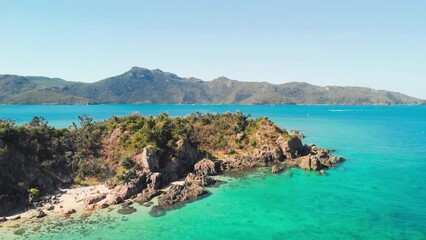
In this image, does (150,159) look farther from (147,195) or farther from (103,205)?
(103,205)

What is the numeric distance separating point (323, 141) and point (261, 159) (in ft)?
156

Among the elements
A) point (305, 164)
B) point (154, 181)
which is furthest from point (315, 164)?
point (154, 181)

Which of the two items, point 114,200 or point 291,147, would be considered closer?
point 114,200

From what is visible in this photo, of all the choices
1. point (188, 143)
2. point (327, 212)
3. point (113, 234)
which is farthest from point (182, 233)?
point (188, 143)

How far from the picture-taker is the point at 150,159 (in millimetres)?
59719

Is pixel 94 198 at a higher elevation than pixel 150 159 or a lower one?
lower

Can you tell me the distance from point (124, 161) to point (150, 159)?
4.51m

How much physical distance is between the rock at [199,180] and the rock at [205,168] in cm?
382

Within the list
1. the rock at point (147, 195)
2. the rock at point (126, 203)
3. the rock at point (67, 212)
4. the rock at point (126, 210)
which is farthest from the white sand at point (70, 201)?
the rock at point (147, 195)

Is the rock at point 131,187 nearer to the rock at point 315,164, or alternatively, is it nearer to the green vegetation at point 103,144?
→ the green vegetation at point 103,144

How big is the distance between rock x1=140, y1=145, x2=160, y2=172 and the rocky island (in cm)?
18

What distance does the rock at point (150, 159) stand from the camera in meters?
59.2

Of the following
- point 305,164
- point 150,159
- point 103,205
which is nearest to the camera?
point 103,205

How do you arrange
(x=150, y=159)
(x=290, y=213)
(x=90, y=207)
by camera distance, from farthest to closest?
(x=150, y=159), (x=90, y=207), (x=290, y=213)
